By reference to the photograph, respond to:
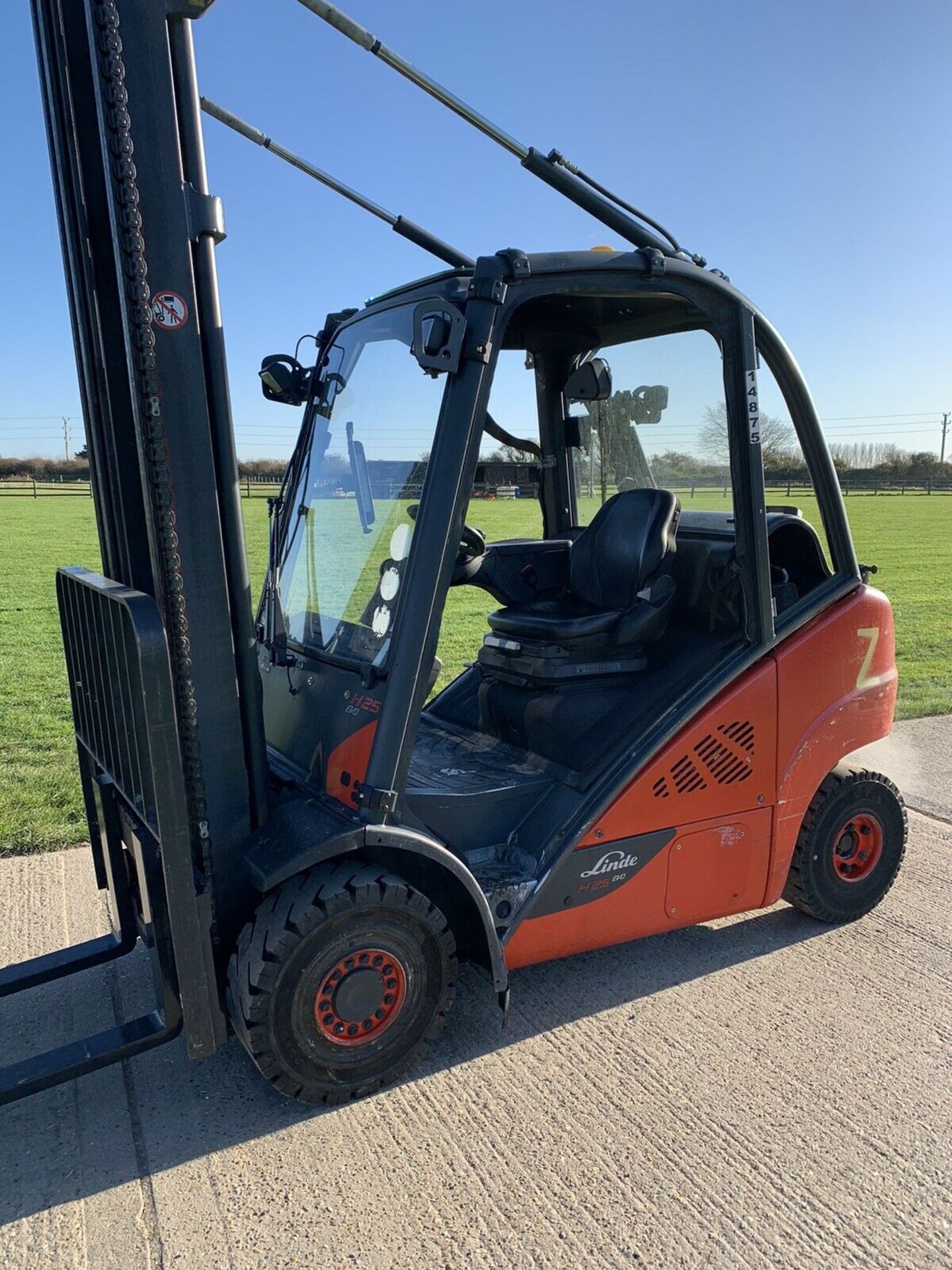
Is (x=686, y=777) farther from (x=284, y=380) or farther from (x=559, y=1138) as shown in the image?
(x=284, y=380)

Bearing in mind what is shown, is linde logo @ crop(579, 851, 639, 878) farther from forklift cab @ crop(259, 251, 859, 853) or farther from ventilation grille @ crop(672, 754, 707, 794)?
ventilation grille @ crop(672, 754, 707, 794)

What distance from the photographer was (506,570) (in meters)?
4.22

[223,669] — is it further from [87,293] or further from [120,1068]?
[120,1068]

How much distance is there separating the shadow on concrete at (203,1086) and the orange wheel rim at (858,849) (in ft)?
1.11

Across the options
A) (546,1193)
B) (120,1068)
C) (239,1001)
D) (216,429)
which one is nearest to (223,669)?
(216,429)

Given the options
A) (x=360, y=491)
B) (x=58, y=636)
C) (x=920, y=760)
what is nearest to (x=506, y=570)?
(x=360, y=491)

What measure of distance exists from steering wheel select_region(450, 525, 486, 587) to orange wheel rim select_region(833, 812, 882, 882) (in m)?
1.98

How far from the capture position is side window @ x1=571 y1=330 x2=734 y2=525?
371 cm

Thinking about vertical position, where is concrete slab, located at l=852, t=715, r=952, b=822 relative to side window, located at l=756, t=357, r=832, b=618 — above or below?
below

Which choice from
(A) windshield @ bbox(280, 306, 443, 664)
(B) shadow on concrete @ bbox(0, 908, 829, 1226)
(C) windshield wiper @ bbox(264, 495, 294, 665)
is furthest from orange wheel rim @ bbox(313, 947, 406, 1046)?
(C) windshield wiper @ bbox(264, 495, 294, 665)

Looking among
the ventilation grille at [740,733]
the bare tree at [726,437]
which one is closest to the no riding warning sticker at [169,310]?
the bare tree at [726,437]

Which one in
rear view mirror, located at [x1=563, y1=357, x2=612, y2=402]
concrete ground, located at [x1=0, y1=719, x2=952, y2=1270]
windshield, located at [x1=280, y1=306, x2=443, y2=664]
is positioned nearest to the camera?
concrete ground, located at [x1=0, y1=719, x2=952, y2=1270]

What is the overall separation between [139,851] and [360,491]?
55.7 inches

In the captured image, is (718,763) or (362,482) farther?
(718,763)
